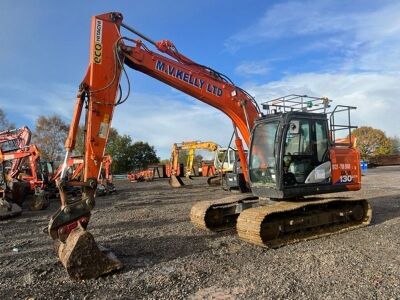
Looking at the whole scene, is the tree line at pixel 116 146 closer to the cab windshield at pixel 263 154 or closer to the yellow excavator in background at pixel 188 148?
the yellow excavator in background at pixel 188 148

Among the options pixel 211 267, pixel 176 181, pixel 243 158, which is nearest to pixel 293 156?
pixel 243 158

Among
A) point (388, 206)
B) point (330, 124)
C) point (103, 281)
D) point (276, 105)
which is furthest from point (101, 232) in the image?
point (388, 206)

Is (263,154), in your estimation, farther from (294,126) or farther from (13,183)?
(13,183)

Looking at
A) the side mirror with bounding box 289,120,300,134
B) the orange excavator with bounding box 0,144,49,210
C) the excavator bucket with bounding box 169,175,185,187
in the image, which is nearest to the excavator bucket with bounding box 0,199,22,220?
the orange excavator with bounding box 0,144,49,210

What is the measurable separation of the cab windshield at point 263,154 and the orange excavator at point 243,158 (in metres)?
0.02

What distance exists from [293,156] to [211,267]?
302 cm

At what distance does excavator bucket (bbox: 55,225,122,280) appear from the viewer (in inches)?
A: 227

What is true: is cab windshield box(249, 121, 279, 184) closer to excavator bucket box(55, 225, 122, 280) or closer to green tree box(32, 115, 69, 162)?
excavator bucket box(55, 225, 122, 280)

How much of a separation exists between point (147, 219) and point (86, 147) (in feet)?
15.0

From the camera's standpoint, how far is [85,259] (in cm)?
585

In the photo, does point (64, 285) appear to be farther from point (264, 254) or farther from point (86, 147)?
point (264, 254)

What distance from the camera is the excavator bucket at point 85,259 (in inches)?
227

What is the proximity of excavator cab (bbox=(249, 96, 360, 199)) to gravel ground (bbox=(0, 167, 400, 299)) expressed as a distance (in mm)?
1084

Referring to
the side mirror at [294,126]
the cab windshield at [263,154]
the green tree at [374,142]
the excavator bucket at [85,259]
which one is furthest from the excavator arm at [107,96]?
the green tree at [374,142]
